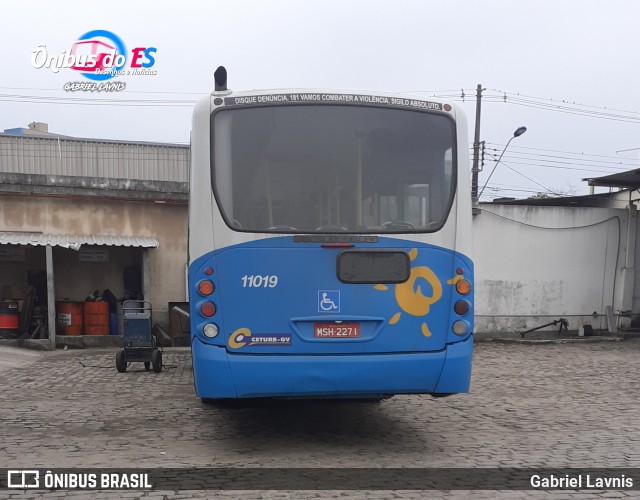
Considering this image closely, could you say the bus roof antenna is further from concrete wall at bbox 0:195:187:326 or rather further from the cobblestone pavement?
concrete wall at bbox 0:195:187:326

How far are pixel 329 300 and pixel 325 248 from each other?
476 millimetres

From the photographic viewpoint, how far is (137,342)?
1195 cm

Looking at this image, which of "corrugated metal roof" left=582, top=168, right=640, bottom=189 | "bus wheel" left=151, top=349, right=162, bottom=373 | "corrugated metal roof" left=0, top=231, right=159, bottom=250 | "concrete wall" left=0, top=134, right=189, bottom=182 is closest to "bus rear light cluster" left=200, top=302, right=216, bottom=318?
"bus wheel" left=151, top=349, right=162, bottom=373

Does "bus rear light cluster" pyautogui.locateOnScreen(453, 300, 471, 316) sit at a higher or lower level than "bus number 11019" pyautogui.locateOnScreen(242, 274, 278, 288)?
lower

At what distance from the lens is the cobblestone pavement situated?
6.23 m

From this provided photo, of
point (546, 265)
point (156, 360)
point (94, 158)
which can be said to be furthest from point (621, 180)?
point (94, 158)

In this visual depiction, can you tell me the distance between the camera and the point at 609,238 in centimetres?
1919

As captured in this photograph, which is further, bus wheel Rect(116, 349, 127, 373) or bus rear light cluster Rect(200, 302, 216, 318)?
bus wheel Rect(116, 349, 127, 373)

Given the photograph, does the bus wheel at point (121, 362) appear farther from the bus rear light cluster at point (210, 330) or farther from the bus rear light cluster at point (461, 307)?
the bus rear light cluster at point (461, 307)

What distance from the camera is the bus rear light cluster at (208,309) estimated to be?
6098mm

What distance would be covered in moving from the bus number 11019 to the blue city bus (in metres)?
0.01

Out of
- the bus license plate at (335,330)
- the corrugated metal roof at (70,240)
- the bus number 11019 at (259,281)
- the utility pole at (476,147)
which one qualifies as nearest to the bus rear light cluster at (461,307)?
the bus license plate at (335,330)

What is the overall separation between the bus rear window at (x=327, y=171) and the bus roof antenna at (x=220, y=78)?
0.30 metres

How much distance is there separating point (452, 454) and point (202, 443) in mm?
2522
